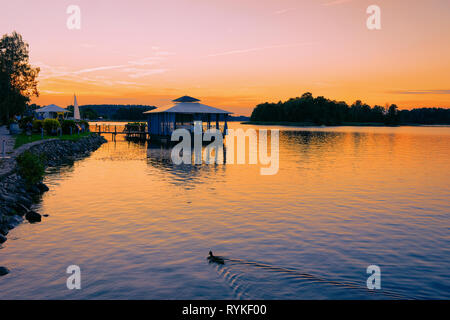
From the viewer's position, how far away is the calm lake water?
8.65m

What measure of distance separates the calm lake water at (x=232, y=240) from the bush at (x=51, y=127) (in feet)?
67.2

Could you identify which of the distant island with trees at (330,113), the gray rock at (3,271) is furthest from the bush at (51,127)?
the distant island with trees at (330,113)

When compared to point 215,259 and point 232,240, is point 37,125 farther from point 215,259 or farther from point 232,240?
point 215,259

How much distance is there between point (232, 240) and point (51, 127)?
1386 inches

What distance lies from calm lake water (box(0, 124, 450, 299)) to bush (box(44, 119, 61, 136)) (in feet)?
67.2

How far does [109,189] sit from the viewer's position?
19.8 m

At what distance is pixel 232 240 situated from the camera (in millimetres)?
11883

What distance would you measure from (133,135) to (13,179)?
5463 centimetres

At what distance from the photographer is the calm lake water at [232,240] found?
28.4 feet

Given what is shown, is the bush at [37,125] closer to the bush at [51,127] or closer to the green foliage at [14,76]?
the bush at [51,127]

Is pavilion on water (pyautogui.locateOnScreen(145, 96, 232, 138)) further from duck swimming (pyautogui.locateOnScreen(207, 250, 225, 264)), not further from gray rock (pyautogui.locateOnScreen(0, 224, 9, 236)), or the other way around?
duck swimming (pyautogui.locateOnScreen(207, 250, 225, 264))

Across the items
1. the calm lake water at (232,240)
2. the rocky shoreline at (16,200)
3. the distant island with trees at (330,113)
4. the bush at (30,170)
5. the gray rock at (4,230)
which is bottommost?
the calm lake water at (232,240)

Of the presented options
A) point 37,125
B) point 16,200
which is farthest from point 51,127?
point 16,200
